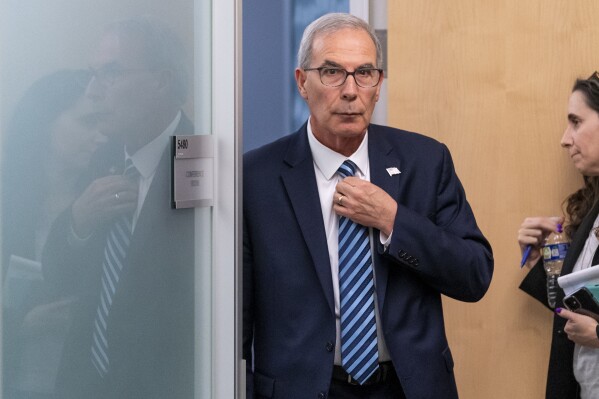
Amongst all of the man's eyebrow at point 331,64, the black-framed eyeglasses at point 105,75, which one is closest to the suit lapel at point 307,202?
the man's eyebrow at point 331,64

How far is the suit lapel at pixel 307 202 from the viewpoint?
2.15 metres

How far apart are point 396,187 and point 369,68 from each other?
0.97 feet

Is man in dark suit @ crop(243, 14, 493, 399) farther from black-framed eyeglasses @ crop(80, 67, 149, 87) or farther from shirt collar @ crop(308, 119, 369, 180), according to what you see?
black-framed eyeglasses @ crop(80, 67, 149, 87)

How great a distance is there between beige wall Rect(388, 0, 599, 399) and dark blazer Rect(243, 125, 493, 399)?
1013 mm

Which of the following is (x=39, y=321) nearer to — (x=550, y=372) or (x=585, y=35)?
(x=550, y=372)

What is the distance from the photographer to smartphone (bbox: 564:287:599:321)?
2.71m

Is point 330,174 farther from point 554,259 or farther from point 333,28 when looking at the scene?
point 554,259

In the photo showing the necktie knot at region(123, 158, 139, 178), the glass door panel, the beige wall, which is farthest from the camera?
the beige wall

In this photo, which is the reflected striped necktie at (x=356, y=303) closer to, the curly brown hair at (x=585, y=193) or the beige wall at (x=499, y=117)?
the curly brown hair at (x=585, y=193)

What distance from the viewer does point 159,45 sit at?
6.13 ft

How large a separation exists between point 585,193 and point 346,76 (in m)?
1.27

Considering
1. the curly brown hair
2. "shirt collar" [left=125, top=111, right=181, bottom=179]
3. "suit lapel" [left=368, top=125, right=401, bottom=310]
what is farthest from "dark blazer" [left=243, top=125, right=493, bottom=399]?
the curly brown hair

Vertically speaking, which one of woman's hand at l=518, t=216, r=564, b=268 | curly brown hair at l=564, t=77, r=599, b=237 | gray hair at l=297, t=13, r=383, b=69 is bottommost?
woman's hand at l=518, t=216, r=564, b=268

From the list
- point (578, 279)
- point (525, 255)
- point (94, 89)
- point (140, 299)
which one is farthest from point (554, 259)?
point (94, 89)
